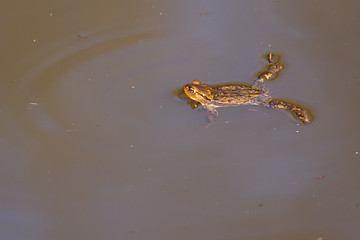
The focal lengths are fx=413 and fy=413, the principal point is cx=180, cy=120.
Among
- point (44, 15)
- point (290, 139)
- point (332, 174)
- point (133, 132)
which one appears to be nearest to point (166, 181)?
point (133, 132)

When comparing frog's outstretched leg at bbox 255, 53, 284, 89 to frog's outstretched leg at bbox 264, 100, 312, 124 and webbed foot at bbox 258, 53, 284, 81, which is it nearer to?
webbed foot at bbox 258, 53, 284, 81

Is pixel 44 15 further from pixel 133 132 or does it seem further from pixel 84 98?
pixel 133 132

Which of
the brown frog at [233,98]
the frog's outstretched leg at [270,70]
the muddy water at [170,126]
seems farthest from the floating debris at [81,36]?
the frog's outstretched leg at [270,70]

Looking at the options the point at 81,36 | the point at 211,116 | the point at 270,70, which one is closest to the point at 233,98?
the point at 211,116

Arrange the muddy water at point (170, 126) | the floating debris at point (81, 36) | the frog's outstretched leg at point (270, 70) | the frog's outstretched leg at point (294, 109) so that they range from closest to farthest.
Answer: the muddy water at point (170, 126) < the frog's outstretched leg at point (294, 109) < the frog's outstretched leg at point (270, 70) < the floating debris at point (81, 36)

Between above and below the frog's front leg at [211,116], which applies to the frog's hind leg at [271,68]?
above

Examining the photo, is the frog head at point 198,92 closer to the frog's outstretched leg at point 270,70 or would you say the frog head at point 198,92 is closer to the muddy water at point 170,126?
the muddy water at point 170,126
